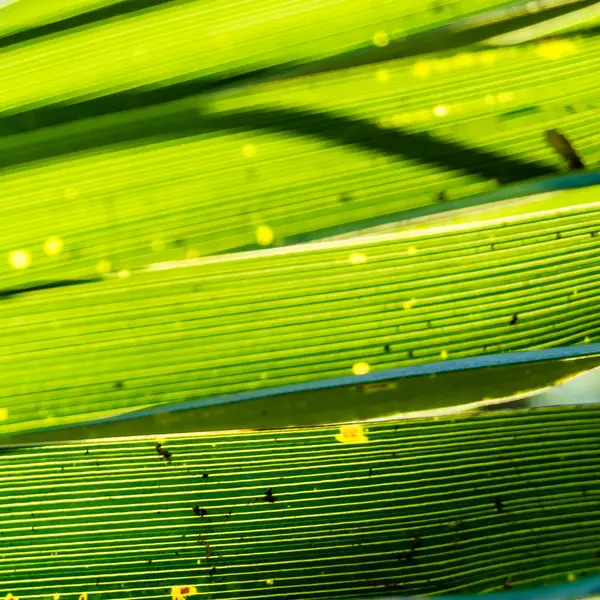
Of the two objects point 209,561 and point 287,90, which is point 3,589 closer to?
point 209,561

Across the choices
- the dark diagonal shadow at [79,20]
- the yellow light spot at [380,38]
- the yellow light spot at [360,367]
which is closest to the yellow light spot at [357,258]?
the yellow light spot at [360,367]

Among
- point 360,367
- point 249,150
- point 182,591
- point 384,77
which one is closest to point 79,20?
point 249,150

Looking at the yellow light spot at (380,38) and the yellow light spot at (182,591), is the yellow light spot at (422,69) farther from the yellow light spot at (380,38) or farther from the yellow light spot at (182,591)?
the yellow light spot at (182,591)

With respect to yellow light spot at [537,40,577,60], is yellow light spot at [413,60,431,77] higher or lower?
higher

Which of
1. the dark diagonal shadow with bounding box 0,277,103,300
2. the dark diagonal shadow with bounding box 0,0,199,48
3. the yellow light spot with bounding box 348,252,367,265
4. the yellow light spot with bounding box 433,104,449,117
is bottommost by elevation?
the yellow light spot with bounding box 348,252,367,265

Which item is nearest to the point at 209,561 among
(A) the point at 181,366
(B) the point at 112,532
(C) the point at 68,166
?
(B) the point at 112,532

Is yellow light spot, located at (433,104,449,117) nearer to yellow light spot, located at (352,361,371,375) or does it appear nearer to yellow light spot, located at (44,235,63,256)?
yellow light spot, located at (352,361,371,375)

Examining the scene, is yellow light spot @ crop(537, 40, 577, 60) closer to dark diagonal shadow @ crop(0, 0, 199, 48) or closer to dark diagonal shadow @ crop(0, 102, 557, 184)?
dark diagonal shadow @ crop(0, 102, 557, 184)

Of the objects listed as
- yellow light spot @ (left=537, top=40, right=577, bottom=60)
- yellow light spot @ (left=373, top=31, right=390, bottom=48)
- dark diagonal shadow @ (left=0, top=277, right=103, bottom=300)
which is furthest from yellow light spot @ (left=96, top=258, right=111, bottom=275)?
yellow light spot @ (left=537, top=40, right=577, bottom=60)
